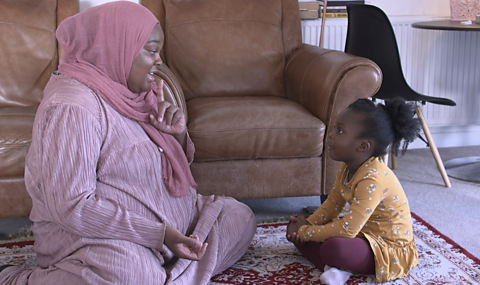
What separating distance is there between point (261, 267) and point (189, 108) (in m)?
0.87

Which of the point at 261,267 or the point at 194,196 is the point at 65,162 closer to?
the point at 194,196

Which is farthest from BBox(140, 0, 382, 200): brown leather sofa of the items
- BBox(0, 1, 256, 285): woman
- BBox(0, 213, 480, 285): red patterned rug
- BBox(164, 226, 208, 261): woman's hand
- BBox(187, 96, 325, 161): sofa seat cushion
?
BBox(164, 226, 208, 261): woman's hand

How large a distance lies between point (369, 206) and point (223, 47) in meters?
1.38

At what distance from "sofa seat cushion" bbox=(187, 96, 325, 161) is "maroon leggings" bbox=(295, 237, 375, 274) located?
57cm

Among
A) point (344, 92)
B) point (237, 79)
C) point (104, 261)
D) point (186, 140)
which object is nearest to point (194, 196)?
point (186, 140)

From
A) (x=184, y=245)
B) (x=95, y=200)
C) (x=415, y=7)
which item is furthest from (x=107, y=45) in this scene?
(x=415, y=7)

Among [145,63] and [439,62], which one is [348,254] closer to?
[145,63]

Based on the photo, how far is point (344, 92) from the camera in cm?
203

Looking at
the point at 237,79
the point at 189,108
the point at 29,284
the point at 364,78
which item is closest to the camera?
the point at 29,284

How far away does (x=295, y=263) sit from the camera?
172 centimetres

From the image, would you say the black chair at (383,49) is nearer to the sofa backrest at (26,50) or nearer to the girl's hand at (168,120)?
the girl's hand at (168,120)

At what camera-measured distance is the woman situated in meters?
Answer: 1.23

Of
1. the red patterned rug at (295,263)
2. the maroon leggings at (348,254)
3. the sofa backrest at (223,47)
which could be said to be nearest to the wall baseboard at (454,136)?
the sofa backrest at (223,47)

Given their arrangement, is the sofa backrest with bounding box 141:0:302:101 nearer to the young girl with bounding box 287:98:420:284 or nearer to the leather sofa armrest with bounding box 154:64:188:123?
the leather sofa armrest with bounding box 154:64:188:123
